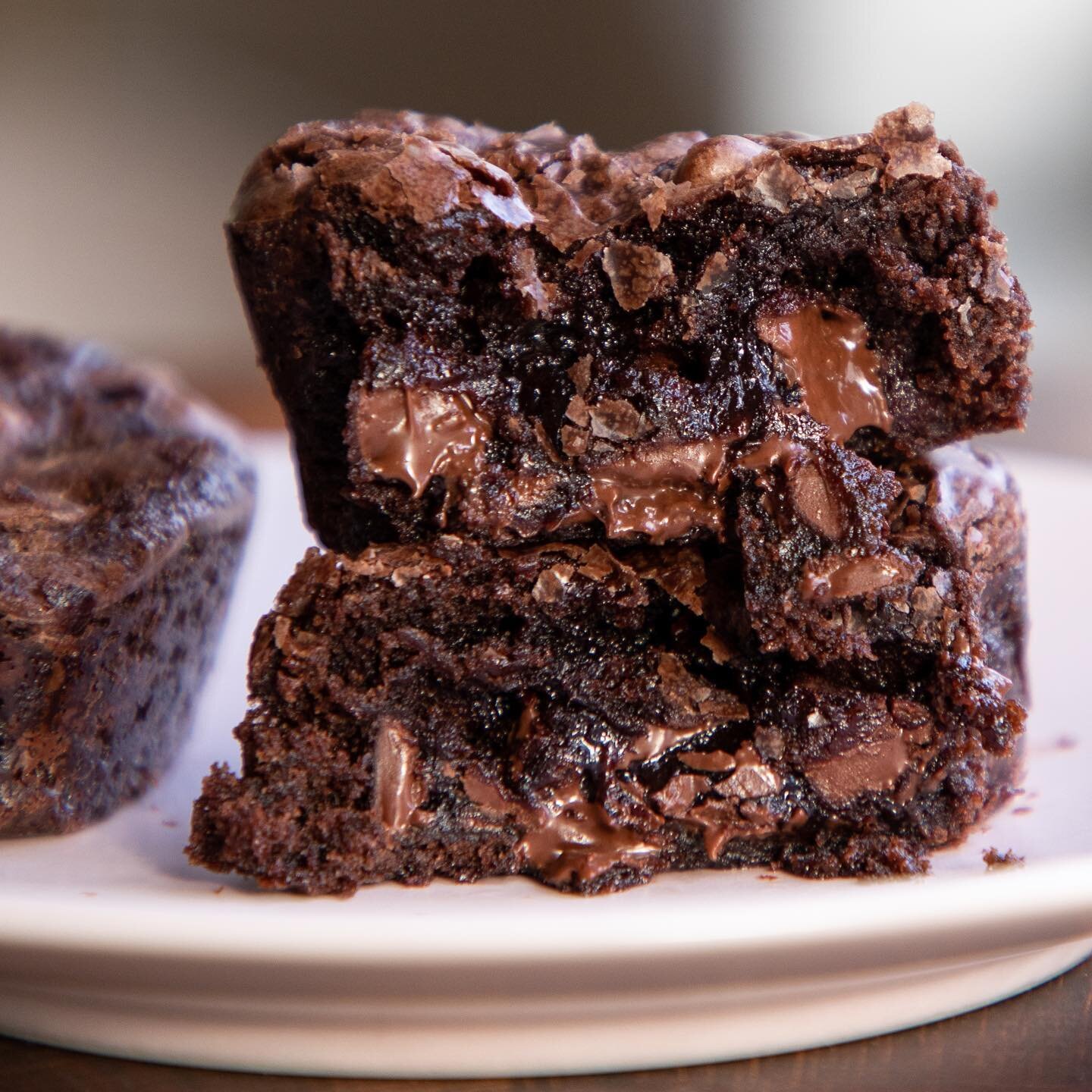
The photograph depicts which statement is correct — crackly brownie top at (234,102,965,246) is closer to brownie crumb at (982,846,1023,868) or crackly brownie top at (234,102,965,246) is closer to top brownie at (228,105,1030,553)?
top brownie at (228,105,1030,553)

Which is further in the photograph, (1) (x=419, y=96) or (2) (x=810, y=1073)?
(1) (x=419, y=96)

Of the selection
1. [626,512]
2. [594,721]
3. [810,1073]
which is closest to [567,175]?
[626,512]

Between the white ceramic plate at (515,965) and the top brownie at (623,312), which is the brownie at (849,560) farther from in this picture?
the white ceramic plate at (515,965)

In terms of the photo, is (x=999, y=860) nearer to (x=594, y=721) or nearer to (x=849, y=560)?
(x=849, y=560)

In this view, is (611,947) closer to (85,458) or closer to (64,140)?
(85,458)

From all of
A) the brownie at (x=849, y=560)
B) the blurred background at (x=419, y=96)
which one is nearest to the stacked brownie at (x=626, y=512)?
the brownie at (x=849, y=560)

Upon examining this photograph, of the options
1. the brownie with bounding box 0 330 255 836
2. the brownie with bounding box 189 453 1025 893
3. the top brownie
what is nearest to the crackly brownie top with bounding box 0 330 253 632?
the brownie with bounding box 0 330 255 836

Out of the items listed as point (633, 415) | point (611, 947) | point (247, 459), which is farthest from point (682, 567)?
point (247, 459)
